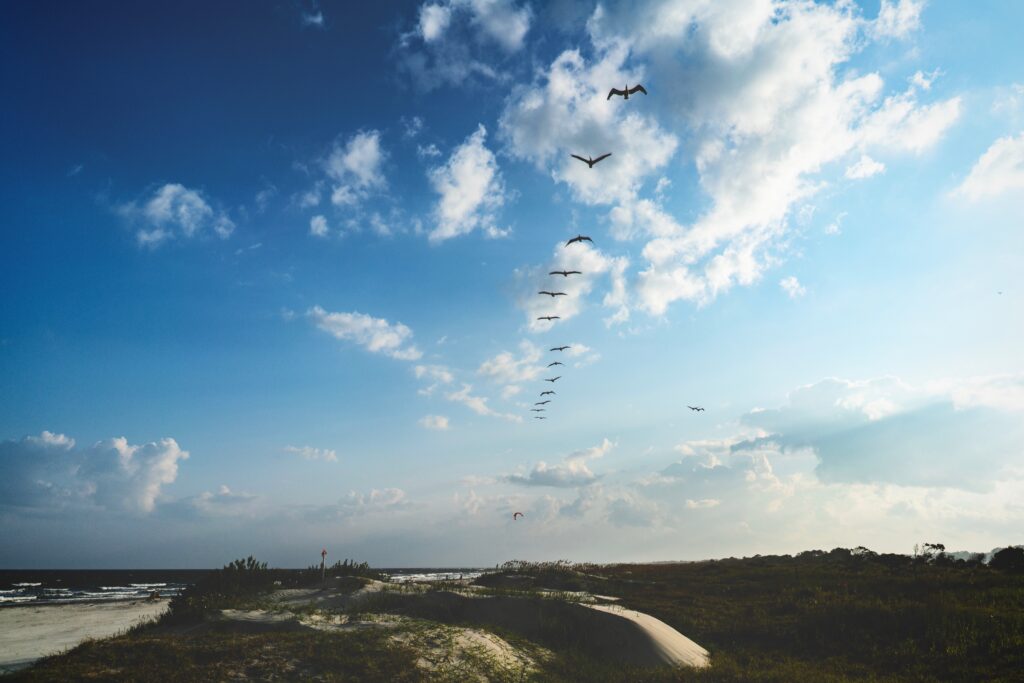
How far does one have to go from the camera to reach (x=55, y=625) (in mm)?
31844

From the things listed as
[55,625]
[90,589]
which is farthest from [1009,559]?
[90,589]

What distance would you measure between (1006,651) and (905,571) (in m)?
21.7

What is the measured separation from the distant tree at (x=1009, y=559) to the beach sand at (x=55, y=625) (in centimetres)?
5435

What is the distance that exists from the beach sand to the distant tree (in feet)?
178

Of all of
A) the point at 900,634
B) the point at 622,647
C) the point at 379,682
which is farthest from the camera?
the point at 900,634

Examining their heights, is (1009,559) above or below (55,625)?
above

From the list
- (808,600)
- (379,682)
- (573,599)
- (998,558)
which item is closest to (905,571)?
(998,558)

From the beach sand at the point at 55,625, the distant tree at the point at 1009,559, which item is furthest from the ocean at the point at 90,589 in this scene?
the distant tree at the point at 1009,559

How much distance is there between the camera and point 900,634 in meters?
22.9

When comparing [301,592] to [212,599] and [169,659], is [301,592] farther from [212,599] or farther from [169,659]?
[169,659]

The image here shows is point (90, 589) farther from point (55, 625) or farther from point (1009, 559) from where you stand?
point (1009, 559)

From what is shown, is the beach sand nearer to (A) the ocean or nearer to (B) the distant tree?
(A) the ocean

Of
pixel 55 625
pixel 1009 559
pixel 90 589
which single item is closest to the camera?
pixel 55 625

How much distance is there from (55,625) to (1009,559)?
63596mm
